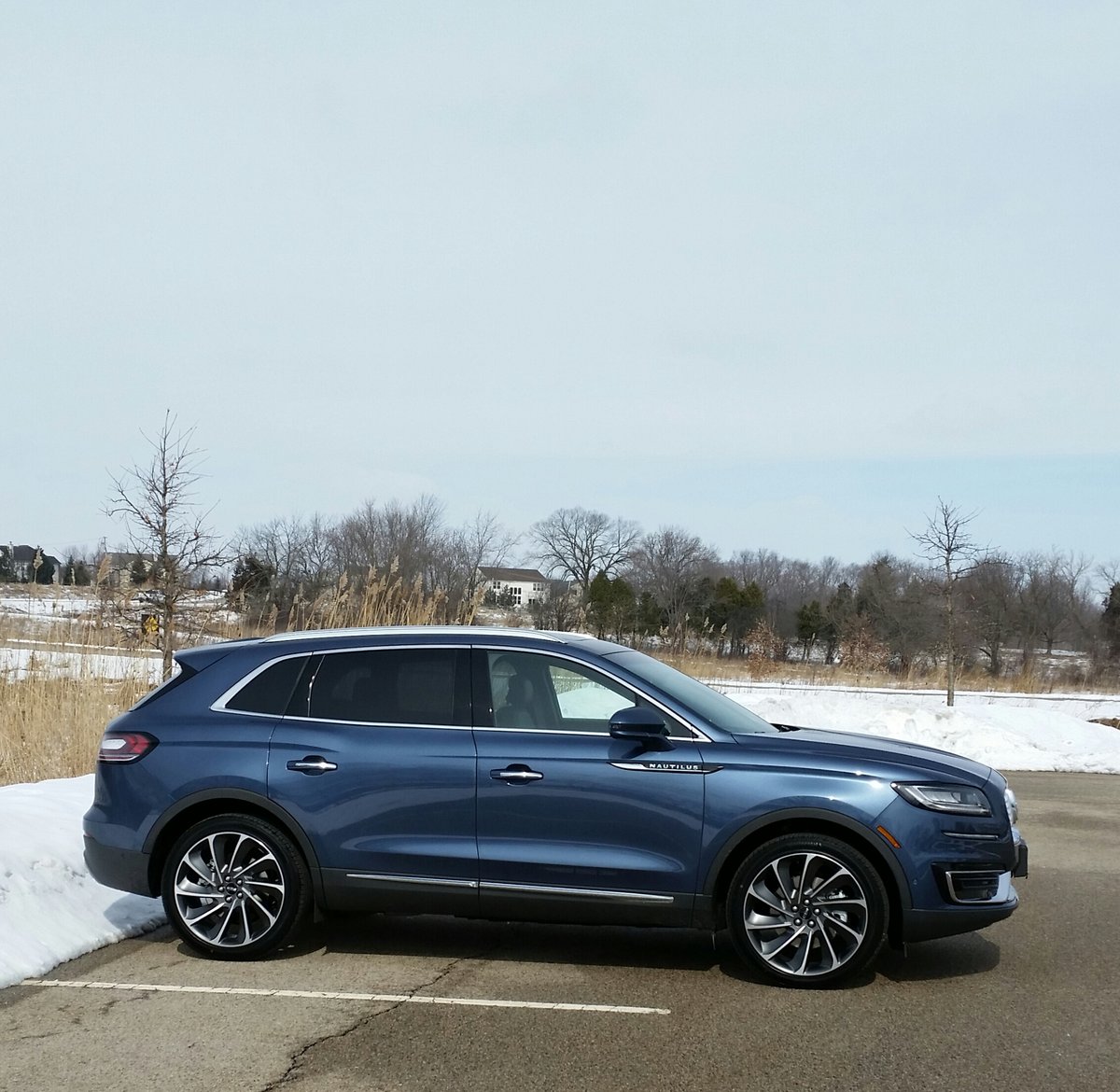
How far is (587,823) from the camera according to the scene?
5.93m

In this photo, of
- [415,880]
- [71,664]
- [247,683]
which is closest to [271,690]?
[247,683]

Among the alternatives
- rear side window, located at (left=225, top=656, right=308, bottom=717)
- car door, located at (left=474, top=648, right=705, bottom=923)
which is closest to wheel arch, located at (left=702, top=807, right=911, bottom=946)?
car door, located at (left=474, top=648, right=705, bottom=923)

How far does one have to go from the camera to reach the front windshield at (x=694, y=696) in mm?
6320

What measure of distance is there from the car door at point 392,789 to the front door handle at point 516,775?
0.14 metres

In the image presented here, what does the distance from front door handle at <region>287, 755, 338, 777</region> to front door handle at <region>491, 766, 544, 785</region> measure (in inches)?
34.9

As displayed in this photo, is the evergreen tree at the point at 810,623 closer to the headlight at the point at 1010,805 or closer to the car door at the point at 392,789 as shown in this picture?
the headlight at the point at 1010,805

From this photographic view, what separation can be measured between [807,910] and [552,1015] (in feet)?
4.53

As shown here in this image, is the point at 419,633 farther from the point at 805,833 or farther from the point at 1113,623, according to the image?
the point at 1113,623

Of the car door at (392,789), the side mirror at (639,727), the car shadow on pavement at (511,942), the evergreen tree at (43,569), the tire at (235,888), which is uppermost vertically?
the evergreen tree at (43,569)

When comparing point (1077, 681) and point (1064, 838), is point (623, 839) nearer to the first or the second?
point (1064, 838)

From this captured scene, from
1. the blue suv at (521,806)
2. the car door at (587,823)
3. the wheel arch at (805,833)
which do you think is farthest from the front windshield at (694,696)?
the wheel arch at (805,833)

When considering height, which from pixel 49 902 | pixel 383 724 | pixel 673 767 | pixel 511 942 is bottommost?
pixel 511 942

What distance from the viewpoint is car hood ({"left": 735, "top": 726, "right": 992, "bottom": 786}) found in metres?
5.92

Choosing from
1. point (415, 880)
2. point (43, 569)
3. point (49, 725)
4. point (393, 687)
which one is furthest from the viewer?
point (43, 569)
